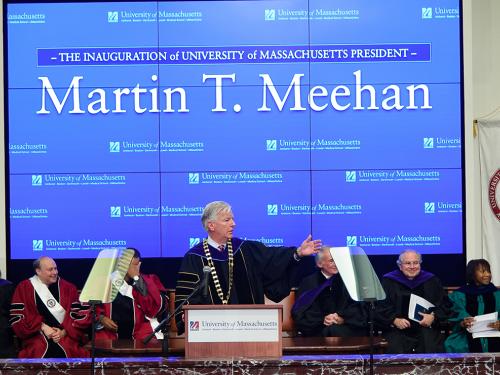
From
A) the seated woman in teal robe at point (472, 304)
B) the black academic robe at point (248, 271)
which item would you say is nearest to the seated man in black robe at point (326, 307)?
the seated woman in teal robe at point (472, 304)

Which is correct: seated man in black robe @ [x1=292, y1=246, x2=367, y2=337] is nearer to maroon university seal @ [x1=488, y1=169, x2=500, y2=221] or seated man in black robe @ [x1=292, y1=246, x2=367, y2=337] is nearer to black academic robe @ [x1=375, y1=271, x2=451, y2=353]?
black academic robe @ [x1=375, y1=271, x2=451, y2=353]

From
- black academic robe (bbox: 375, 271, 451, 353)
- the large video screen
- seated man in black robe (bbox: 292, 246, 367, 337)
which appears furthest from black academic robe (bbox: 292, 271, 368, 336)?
the large video screen

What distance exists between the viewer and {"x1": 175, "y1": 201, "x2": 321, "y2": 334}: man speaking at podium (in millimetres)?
6855

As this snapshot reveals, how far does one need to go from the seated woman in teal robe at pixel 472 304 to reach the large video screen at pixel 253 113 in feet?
2.56

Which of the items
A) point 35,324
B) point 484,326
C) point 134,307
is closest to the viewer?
point 484,326

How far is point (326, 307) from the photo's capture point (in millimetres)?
8078

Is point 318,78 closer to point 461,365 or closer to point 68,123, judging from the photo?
point 68,123

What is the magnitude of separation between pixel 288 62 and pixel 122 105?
157 cm

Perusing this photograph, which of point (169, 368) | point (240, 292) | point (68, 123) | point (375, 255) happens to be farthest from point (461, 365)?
point (68, 123)

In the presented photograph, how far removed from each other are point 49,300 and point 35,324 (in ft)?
0.84

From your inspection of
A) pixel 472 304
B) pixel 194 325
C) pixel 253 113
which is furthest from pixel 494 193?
pixel 194 325

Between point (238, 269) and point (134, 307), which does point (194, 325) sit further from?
point (134, 307)

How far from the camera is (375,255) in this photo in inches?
348

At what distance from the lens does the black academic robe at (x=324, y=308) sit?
7859 mm
